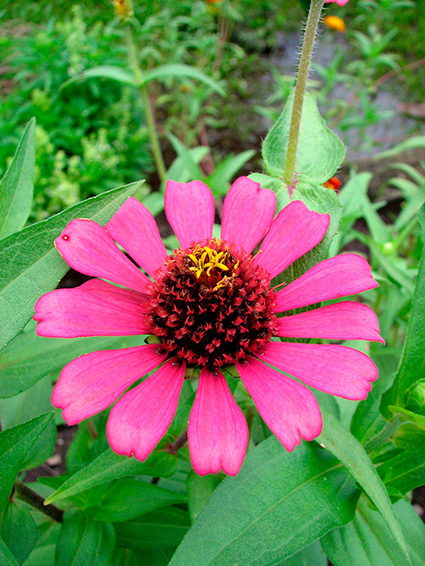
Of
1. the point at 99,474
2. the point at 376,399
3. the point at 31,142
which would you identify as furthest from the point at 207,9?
the point at 99,474

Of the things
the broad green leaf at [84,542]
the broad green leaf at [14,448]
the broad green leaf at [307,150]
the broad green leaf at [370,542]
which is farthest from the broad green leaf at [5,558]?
the broad green leaf at [307,150]

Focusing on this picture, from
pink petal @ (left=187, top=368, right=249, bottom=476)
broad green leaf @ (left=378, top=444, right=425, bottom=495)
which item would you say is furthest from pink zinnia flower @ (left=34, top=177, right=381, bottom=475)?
broad green leaf @ (left=378, top=444, right=425, bottom=495)

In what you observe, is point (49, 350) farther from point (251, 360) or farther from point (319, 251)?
point (319, 251)

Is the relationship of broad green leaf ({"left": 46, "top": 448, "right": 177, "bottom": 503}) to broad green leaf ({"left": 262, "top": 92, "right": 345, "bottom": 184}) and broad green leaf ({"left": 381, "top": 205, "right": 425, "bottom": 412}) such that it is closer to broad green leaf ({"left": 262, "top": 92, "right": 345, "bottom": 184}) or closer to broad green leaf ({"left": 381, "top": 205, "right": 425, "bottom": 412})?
broad green leaf ({"left": 381, "top": 205, "right": 425, "bottom": 412})

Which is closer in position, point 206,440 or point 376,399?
point 206,440

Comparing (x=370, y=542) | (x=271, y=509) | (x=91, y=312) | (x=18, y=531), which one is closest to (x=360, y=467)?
(x=271, y=509)
